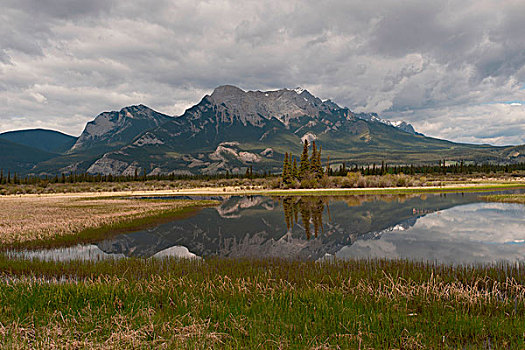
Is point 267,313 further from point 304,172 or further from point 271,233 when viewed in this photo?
point 304,172

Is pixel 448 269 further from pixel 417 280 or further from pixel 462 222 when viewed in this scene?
pixel 462 222

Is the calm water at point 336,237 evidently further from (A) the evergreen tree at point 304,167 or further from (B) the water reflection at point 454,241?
(A) the evergreen tree at point 304,167

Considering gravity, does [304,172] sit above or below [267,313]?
above

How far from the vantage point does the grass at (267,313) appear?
7.43 meters

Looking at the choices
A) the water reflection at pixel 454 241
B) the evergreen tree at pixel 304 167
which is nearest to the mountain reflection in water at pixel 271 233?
the water reflection at pixel 454 241

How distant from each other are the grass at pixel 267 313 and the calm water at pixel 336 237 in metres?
6.09

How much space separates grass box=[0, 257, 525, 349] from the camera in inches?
292

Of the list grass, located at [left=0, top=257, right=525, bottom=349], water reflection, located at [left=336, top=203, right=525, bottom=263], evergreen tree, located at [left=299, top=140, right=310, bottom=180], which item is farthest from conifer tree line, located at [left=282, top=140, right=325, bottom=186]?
grass, located at [left=0, top=257, right=525, bottom=349]

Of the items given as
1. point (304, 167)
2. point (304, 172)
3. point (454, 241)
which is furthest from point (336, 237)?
point (304, 167)

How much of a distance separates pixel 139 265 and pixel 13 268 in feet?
21.3

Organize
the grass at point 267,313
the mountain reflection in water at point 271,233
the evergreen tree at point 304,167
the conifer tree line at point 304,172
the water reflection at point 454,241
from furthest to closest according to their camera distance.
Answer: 1. the evergreen tree at point 304,167
2. the conifer tree line at point 304,172
3. the mountain reflection in water at point 271,233
4. the water reflection at point 454,241
5. the grass at point 267,313

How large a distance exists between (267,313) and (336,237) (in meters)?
16.7

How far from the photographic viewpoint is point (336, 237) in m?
24.6

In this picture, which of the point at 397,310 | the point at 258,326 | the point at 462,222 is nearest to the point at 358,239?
the point at 462,222
